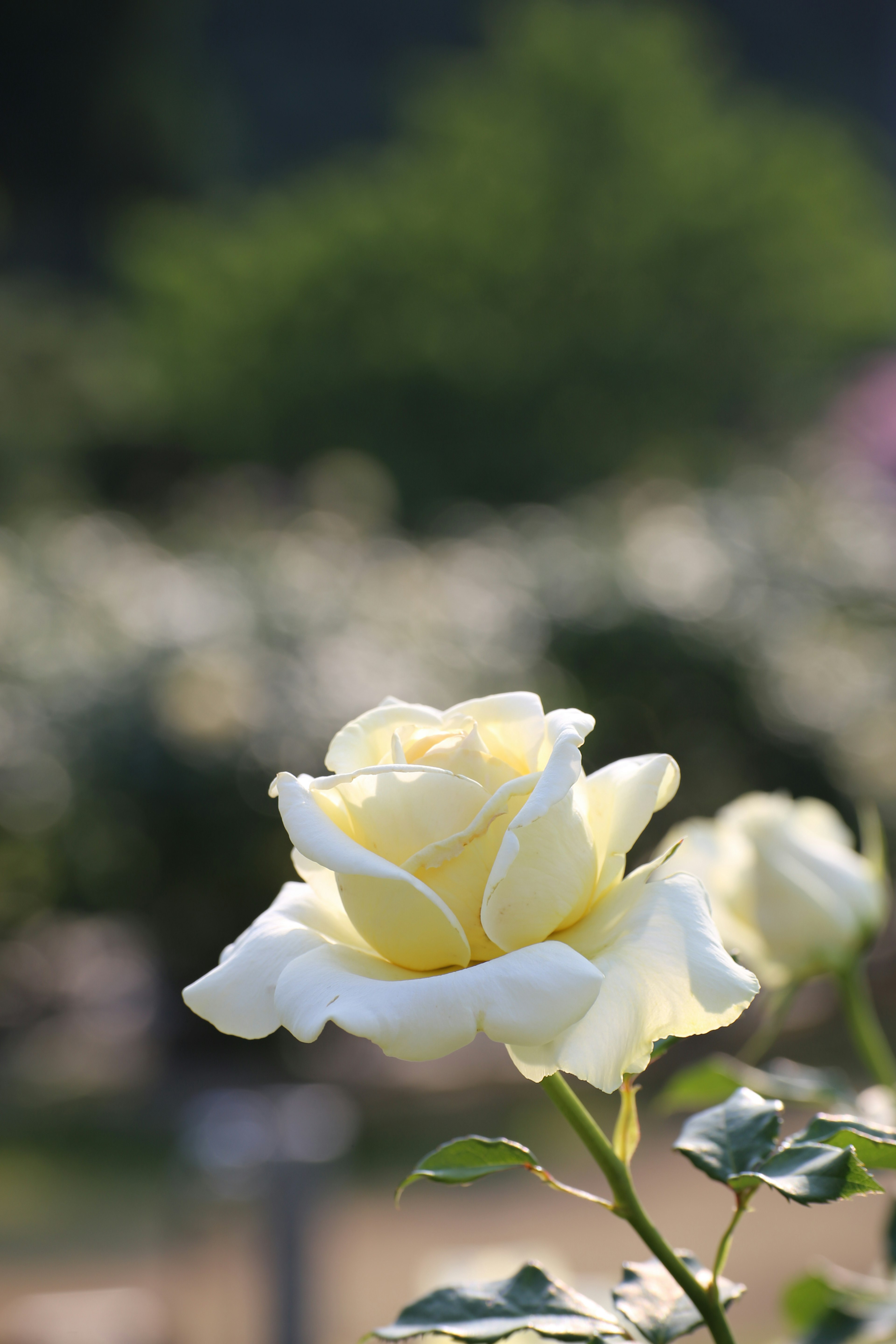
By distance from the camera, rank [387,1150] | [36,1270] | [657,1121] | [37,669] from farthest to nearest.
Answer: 1. [37,669]
2. [387,1150]
3. [657,1121]
4. [36,1270]

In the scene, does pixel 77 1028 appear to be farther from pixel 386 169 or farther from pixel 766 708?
pixel 386 169

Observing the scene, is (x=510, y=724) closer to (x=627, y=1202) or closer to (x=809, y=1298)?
(x=627, y=1202)

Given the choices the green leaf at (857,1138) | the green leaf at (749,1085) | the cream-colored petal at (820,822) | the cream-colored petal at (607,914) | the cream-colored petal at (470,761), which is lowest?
the green leaf at (857,1138)

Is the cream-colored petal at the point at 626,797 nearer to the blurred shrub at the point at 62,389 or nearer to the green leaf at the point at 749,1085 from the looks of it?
the green leaf at the point at 749,1085

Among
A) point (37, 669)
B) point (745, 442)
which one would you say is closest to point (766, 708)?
point (37, 669)

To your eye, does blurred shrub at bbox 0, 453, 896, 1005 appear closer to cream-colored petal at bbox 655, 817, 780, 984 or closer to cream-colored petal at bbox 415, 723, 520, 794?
cream-colored petal at bbox 655, 817, 780, 984

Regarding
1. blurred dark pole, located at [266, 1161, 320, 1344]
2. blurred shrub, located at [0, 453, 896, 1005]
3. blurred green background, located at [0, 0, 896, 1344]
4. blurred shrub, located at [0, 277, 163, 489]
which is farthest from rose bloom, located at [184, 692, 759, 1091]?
blurred shrub, located at [0, 277, 163, 489]

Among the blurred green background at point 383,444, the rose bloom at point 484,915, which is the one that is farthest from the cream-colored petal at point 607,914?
the blurred green background at point 383,444
